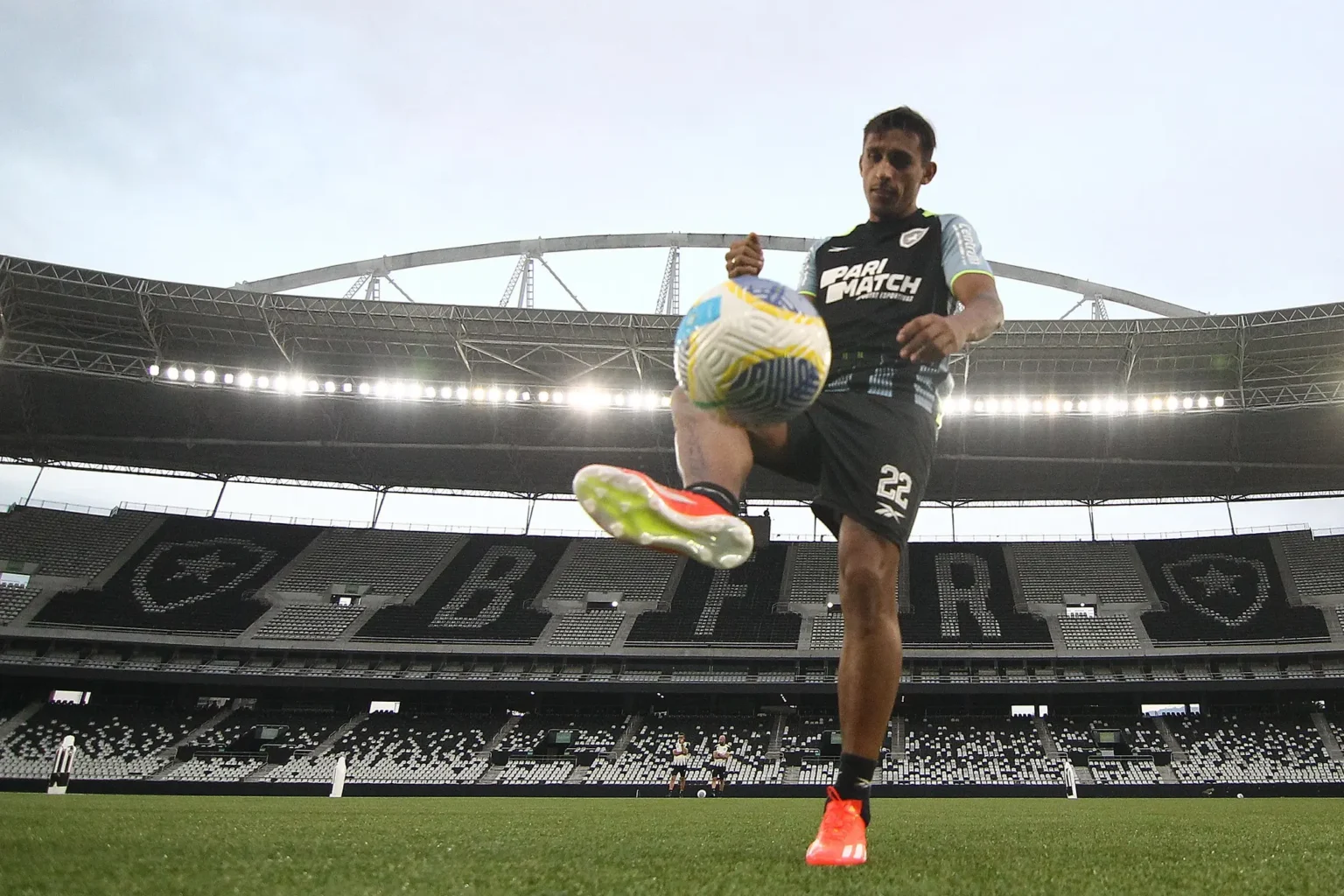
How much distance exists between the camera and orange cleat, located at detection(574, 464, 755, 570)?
8.79 ft

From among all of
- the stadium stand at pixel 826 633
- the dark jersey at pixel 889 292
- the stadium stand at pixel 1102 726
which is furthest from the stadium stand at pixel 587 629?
the dark jersey at pixel 889 292

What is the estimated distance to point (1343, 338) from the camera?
74.0 feet

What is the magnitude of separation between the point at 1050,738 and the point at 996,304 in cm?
2594

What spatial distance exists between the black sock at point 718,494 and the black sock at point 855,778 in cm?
89

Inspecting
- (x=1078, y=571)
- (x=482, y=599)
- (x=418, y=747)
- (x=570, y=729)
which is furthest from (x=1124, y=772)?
(x=482, y=599)

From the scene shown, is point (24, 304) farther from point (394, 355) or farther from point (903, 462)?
point (903, 462)

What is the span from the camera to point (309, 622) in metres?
29.7

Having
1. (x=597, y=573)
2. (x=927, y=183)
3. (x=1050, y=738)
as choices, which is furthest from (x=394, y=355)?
(x=927, y=183)

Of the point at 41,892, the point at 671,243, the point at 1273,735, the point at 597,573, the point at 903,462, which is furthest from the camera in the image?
the point at 597,573

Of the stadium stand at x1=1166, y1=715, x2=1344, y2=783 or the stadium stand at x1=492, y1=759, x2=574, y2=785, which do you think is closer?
the stadium stand at x1=1166, y1=715, x2=1344, y2=783

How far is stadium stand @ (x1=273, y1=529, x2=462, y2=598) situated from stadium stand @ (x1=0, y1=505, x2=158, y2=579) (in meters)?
6.24

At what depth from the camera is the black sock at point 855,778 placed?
113 inches

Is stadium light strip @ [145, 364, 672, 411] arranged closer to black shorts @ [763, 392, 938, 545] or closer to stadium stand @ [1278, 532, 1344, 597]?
stadium stand @ [1278, 532, 1344, 597]

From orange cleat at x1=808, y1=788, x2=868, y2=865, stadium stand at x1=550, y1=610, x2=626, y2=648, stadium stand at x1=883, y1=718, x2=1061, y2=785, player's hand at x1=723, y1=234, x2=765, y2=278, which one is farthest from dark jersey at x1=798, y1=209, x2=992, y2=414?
stadium stand at x1=550, y1=610, x2=626, y2=648
